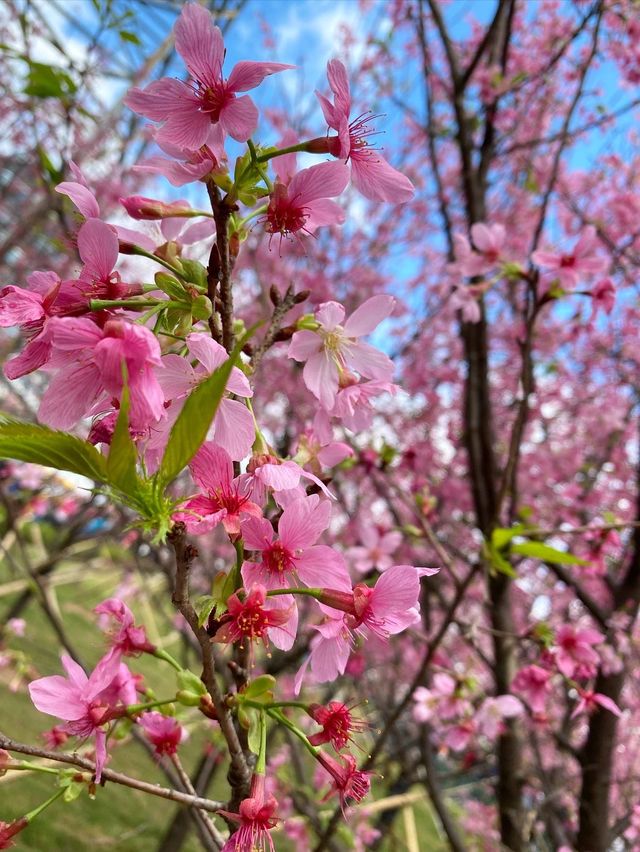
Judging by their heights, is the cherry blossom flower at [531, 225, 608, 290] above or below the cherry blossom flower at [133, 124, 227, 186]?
above

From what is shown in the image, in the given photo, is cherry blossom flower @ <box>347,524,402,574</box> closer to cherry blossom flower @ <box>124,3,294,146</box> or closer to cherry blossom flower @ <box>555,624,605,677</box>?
cherry blossom flower @ <box>555,624,605,677</box>

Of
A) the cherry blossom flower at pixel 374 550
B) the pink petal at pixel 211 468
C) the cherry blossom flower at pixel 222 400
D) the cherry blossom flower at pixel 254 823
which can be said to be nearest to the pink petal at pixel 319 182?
the cherry blossom flower at pixel 222 400

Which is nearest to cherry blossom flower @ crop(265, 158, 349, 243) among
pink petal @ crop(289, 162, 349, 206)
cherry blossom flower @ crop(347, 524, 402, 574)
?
pink petal @ crop(289, 162, 349, 206)

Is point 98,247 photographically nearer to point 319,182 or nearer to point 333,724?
point 319,182

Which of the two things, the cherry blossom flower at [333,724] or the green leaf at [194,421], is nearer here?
the green leaf at [194,421]

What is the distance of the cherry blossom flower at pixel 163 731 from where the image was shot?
74cm

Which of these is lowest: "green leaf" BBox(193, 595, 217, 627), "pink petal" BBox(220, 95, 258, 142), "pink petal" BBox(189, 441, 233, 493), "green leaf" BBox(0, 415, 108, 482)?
"green leaf" BBox(193, 595, 217, 627)

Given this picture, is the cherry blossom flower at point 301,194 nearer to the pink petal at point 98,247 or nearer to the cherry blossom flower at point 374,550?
the pink petal at point 98,247

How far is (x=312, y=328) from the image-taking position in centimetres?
75

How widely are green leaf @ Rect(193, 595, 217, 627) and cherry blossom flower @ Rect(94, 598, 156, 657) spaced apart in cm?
15

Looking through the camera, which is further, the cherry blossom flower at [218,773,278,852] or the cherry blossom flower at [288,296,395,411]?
the cherry blossom flower at [288,296,395,411]

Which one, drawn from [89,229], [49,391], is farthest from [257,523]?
[89,229]

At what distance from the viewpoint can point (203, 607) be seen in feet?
1.86

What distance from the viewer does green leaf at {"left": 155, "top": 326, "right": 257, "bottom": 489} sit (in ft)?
1.29
